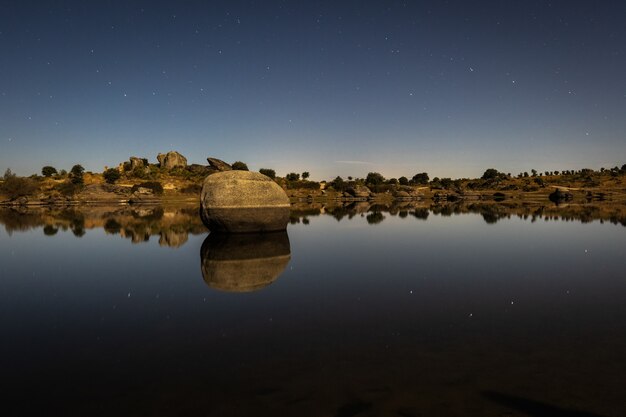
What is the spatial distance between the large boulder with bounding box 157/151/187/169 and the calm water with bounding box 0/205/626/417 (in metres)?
112

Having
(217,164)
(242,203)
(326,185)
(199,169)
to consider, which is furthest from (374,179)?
(242,203)

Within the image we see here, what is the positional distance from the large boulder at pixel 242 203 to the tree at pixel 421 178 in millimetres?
106781

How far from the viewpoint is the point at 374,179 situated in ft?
352

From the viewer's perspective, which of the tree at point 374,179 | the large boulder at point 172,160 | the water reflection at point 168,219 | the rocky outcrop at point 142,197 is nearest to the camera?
the water reflection at point 168,219

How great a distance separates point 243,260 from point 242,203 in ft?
20.2

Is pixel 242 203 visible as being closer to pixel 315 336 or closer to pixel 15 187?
pixel 315 336

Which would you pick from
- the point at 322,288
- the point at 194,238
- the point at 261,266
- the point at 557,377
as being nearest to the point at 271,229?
the point at 194,238

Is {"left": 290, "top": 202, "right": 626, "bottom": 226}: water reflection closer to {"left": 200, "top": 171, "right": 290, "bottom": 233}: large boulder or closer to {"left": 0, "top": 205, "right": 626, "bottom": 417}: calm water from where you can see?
{"left": 200, "top": 171, "right": 290, "bottom": 233}: large boulder

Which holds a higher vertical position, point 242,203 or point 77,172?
point 77,172

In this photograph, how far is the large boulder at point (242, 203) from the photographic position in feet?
56.3

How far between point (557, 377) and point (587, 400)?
463 mm

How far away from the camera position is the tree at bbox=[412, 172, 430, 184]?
119625 millimetres

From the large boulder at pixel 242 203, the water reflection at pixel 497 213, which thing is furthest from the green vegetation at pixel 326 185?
the large boulder at pixel 242 203

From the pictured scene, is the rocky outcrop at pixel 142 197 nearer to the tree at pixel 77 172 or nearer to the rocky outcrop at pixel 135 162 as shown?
the tree at pixel 77 172
